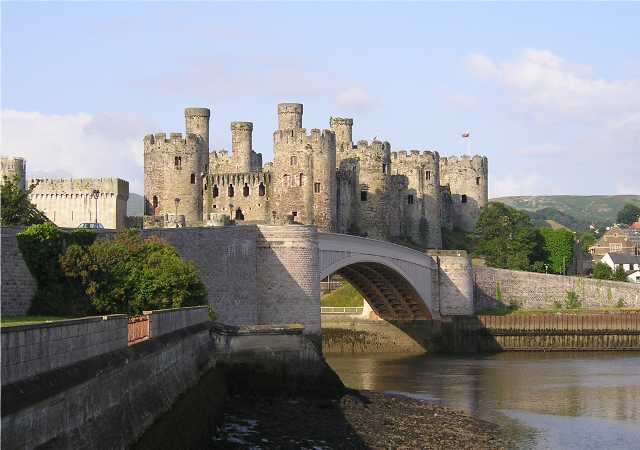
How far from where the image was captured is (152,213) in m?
72.9

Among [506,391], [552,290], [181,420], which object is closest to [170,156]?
[552,290]

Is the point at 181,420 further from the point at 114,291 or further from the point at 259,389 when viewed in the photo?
the point at 259,389

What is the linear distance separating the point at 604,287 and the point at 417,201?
16422mm

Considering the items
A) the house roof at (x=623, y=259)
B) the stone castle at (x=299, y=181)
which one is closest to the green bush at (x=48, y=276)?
the stone castle at (x=299, y=181)

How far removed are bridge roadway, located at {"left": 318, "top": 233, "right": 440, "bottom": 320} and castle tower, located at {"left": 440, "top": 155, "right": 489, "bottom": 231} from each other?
80.0ft

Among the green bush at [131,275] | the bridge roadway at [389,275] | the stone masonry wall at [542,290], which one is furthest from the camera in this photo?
the stone masonry wall at [542,290]

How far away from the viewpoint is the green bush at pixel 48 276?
1089 inches

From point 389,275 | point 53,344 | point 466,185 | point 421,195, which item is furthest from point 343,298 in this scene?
point 53,344

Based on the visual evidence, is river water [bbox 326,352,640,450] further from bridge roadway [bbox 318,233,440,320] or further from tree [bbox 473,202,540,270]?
tree [bbox 473,202,540,270]

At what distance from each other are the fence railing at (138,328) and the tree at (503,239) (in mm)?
65986

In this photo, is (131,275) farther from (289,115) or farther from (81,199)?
(289,115)

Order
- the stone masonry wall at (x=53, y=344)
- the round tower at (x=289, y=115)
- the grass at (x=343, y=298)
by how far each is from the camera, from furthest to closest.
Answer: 1. the round tower at (x=289, y=115)
2. the grass at (x=343, y=298)
3. the stone masonry wall at (x=53, y=344)

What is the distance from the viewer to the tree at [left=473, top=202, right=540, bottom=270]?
280ft

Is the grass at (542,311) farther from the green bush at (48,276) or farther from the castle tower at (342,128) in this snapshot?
the green bush at (48,276)
